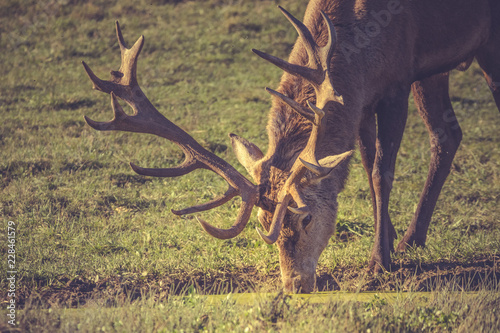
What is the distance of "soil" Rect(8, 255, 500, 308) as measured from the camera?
14.7 ft

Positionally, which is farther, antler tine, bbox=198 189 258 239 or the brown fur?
the brown fur

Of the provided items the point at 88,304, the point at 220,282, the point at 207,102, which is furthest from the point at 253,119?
the point at 88,304

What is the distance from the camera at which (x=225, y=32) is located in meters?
11.9

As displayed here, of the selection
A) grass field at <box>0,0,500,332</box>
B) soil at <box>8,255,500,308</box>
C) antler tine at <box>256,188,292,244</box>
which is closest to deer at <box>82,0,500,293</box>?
antler tine at <box>256,188,292,244</box>

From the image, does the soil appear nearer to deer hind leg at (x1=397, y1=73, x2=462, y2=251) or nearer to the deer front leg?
the deer front leg

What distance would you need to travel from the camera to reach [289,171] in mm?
4410

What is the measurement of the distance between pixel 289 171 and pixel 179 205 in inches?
89.9

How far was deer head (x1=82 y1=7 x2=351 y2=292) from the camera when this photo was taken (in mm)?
4211

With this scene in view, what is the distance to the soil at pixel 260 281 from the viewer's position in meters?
4.47

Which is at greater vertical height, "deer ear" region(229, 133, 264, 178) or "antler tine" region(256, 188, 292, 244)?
"deer ear" region(229, 133, 264, 178)

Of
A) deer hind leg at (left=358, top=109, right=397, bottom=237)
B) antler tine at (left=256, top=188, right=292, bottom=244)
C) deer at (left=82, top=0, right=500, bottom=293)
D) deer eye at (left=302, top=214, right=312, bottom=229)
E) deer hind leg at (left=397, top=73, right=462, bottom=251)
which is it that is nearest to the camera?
antler tine at (left=256, top=188, right=292, bottom=244)

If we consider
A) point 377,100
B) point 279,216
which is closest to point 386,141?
point 377,100

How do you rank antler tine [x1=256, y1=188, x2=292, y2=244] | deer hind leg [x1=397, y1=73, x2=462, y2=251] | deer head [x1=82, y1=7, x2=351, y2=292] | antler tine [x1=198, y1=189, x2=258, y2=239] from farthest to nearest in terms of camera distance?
deer hind leg [x1=397, y1=73, x2=462, y2=251], deer head [x1=82, y1=7, x2=351, y2=292], antler tine [x1=198, y1=189, x2=258, y2=239], antler tine [x1=256, y1=188, x2=292, y2=244]

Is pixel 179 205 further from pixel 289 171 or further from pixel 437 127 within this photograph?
Answer: pixel 437 127
